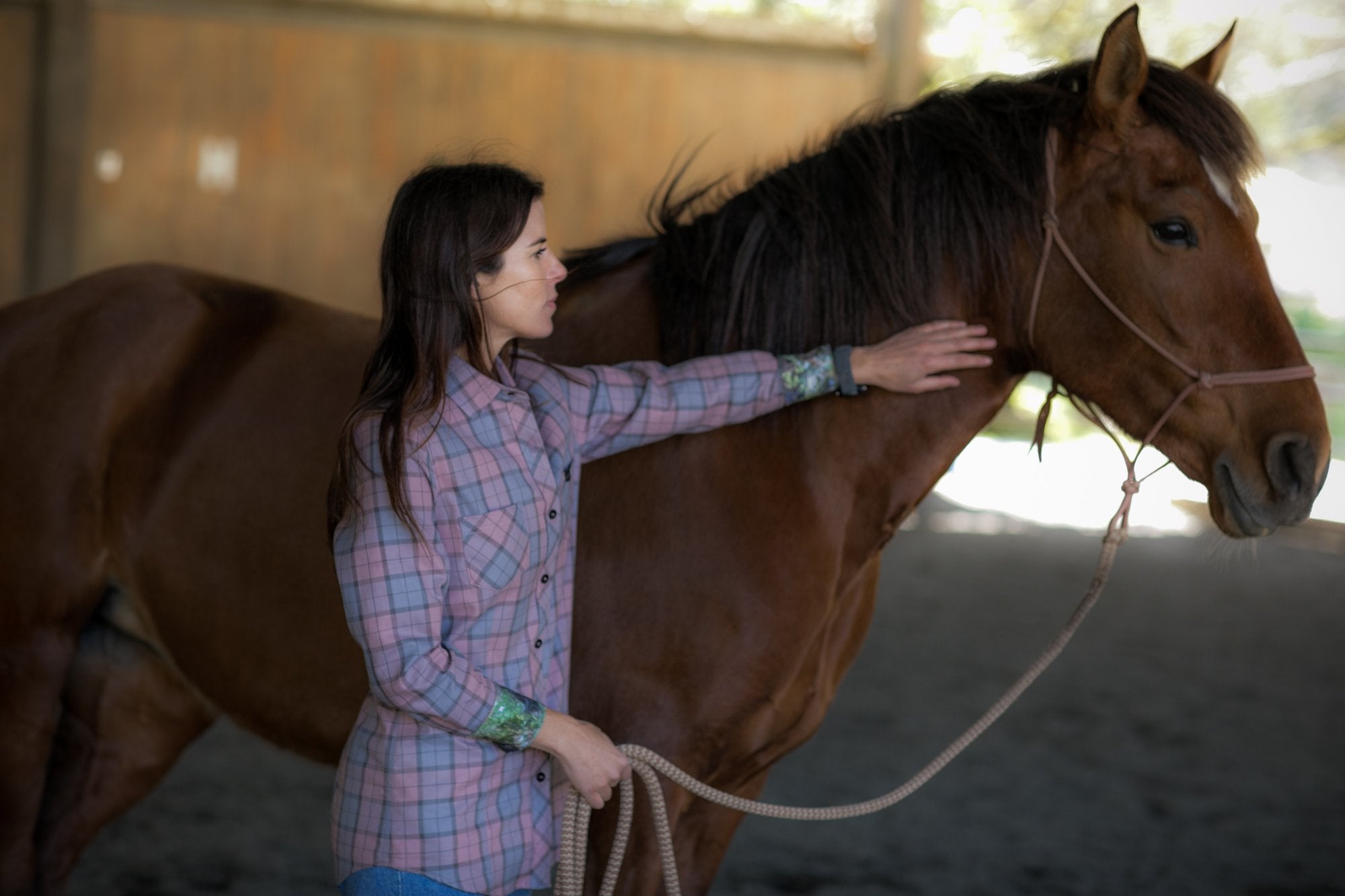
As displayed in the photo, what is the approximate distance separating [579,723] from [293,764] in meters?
2.46

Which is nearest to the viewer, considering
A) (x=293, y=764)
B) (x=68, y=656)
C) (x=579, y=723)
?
(x=579, y=723)

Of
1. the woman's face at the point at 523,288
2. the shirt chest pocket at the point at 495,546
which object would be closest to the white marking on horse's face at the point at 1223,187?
the woman's face at the point at 523,288

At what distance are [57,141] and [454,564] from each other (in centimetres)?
531

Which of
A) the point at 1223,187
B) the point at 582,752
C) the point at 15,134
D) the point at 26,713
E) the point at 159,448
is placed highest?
the point at 15,134

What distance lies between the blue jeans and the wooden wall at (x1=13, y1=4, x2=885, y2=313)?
4.58 metres

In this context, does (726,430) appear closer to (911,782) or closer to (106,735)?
(911,782)

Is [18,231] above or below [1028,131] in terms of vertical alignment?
below

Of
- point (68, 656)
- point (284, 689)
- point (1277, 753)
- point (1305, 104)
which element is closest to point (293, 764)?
point (68, 656)

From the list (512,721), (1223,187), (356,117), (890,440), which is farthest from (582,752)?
(356,117)

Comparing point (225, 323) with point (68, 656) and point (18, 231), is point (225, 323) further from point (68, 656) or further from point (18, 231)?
point (18, 231)

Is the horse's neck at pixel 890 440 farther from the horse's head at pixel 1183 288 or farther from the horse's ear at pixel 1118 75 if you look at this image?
the horse's ear at pixel 1118 75

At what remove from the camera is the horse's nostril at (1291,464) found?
1.36 metres

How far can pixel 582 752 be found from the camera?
3.89 ft

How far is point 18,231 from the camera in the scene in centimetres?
554
